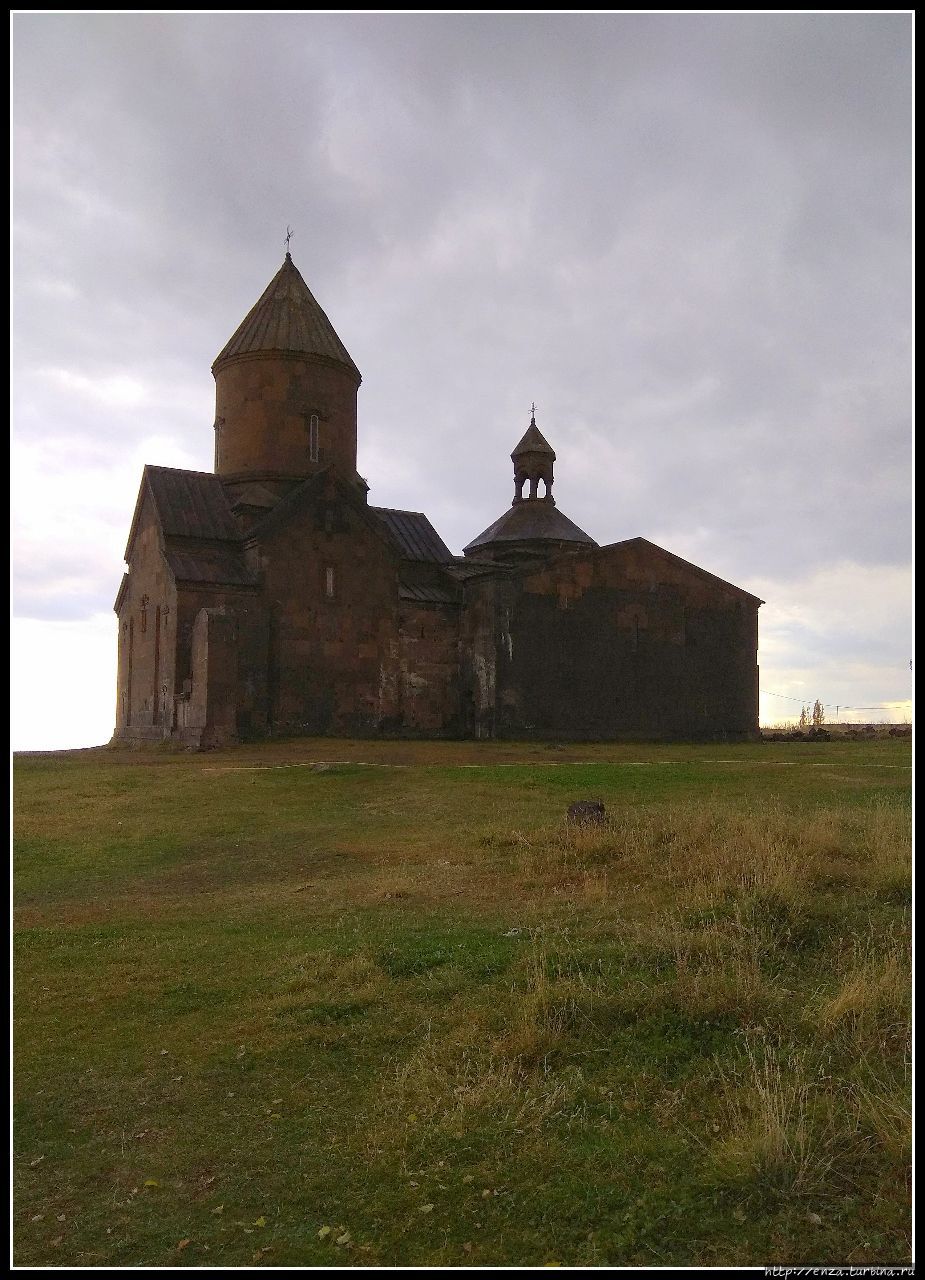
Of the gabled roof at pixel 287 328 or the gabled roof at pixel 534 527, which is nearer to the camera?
the gabled roof at pixel 287 328

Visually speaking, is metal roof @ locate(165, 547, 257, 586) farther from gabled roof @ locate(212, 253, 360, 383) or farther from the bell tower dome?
gabled roof @ locate(212, 253, 360, 383)

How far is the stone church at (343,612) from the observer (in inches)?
911

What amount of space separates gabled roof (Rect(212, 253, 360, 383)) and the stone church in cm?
6

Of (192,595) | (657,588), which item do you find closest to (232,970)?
(192,595)

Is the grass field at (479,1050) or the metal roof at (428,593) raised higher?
the metal roof at (428,593)

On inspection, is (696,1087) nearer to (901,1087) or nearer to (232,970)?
(901,1087)

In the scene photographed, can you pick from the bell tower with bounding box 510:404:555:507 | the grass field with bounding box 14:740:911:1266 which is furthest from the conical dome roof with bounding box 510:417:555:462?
the grass field with bounding box 14:740:911:1266

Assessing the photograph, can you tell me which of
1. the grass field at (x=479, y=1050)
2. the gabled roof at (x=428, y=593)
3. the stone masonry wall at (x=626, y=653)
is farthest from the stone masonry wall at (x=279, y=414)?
the grass field at (x=479, y=1050)

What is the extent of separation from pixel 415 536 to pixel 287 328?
6516mm

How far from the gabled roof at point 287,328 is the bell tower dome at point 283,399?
0.08 ft

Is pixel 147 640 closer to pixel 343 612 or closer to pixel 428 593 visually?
pixel 343 612

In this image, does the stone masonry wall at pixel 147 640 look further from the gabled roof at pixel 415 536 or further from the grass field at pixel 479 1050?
the grass field at pixel 479 1050

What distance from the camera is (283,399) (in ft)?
85.7

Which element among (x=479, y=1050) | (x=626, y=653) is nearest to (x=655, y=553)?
(x=626, y=653)
